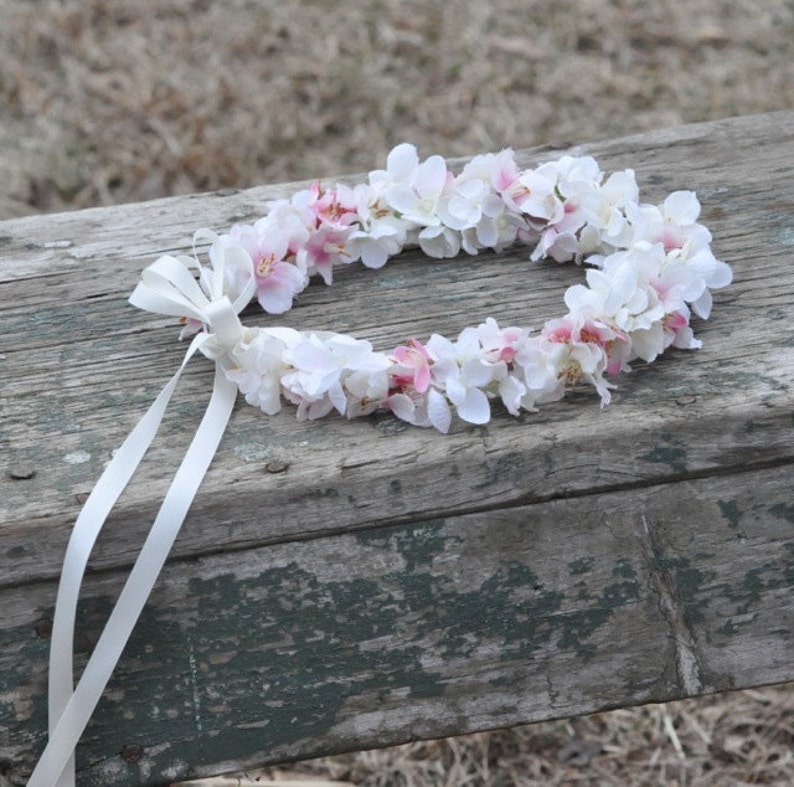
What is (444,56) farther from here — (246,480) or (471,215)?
(246,480)

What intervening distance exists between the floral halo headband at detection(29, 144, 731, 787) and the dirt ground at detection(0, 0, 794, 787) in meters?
1.79

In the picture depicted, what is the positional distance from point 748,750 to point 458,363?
125 centimetres

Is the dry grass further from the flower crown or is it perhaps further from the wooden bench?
the wooden bench

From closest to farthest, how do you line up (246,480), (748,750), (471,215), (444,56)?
1. (246,480)
2. (471,215)
3. (748,750)
4. (444,56)

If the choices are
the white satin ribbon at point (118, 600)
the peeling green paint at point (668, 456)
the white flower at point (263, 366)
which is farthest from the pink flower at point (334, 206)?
the peeling green paint at point (668, 456)

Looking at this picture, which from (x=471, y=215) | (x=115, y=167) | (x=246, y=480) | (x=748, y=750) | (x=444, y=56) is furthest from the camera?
(x=444, y=56)

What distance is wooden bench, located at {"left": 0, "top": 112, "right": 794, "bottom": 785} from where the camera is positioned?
1.27 m

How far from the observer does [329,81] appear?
359 centimetres

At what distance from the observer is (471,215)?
164 cm

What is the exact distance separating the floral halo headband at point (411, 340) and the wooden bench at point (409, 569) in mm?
31

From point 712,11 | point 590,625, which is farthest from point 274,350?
point 712,11

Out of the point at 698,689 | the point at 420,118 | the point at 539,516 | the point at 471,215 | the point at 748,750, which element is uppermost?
the point at 471,215

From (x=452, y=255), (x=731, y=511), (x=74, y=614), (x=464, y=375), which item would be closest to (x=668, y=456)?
(x=731, y=511)

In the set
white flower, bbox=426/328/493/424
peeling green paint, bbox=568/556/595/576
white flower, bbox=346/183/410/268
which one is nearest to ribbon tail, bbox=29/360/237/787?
white flower, bbox=426/328/493/424
